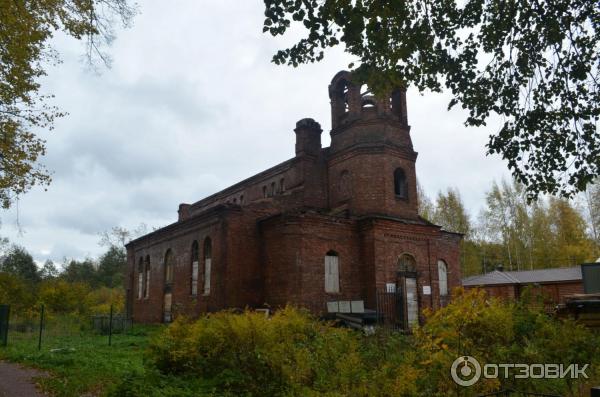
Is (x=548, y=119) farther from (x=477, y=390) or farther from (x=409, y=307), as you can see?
(x=409, y=307)

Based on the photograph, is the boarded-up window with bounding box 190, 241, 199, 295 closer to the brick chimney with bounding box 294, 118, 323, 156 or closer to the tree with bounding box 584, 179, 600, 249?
the brick chimney with bounding box 294, 118, 323, 156

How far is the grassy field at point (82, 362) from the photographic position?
31.4 feet

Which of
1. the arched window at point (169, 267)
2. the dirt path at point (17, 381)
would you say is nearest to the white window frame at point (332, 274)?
the arched window at point (169, 267)

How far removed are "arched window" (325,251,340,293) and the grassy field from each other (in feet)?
25.7

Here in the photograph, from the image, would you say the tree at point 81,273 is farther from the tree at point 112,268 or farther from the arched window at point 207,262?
the arched window at point 207,262

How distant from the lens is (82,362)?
12.4 meters

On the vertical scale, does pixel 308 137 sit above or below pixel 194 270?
above

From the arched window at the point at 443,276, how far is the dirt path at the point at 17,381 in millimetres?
19349

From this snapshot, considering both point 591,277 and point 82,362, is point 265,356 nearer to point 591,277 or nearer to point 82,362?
point 82,362

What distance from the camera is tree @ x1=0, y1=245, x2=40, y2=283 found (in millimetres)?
53188

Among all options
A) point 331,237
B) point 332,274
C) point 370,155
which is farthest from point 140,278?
point 370,155

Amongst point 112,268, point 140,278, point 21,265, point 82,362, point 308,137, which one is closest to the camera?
point 82,362

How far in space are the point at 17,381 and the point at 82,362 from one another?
6.36 ft

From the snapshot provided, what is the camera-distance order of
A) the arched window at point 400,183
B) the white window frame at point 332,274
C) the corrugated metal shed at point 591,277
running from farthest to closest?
the arched window at point 400,183, the white window frame at point 332,274, the corrugated metal shed at point 591,277
